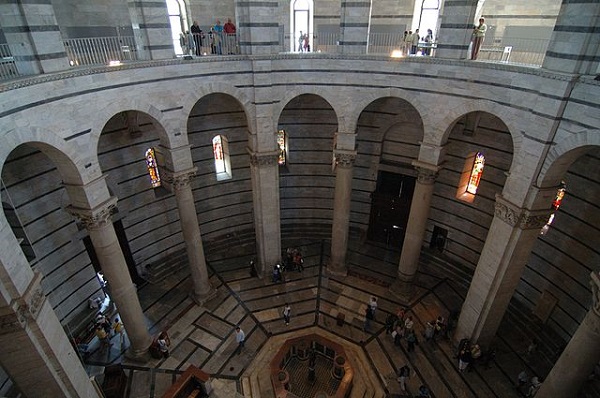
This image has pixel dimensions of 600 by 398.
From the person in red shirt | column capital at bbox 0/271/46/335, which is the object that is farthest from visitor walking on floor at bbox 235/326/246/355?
the person in red shirt

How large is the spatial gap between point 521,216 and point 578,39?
198 inches

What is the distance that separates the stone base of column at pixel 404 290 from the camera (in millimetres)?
16812

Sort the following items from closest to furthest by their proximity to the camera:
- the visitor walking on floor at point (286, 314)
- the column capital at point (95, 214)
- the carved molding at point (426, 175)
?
the column capital at point (95, 214), the carved molding at point (426, 175), the visitor walking on floor at point (286, 314)

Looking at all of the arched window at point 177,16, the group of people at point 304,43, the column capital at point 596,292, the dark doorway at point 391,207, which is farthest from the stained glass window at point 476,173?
the arched window at point 177,16

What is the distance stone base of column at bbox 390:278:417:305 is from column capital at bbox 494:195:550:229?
6.35 metres

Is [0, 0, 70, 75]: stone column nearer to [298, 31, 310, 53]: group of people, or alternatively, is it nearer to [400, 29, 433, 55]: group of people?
[298, 31, 310, 53]: group of people

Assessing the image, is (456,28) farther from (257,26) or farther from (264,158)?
(264,158)

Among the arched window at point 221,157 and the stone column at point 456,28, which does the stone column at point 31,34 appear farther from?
the stone column at point 456,28

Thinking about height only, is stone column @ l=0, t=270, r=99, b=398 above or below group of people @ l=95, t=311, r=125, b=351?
above

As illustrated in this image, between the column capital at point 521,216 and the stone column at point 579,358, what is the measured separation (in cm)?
228

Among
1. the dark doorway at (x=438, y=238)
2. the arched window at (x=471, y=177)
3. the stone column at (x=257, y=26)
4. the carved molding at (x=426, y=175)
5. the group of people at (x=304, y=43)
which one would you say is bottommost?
Result: the dark doorway at (x=438, y=238)

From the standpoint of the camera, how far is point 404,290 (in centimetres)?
1697

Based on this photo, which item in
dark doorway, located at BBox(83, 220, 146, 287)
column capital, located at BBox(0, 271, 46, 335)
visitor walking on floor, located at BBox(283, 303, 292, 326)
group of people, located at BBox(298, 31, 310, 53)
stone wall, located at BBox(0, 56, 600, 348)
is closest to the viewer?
column capital, located at BBox(0, 271, 46, 335)

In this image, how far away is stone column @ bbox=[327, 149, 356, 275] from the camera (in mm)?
15641
